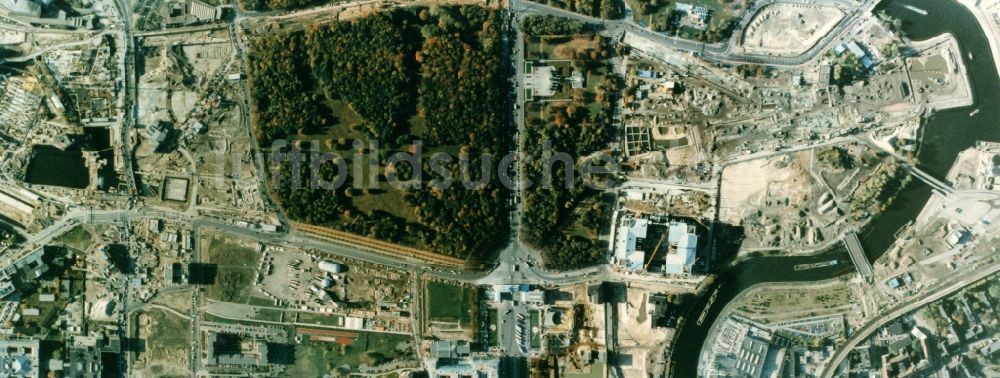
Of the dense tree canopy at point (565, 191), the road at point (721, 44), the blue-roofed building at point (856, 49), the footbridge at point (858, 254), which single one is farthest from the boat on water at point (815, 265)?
the blue-roofed building at point (856, 49)

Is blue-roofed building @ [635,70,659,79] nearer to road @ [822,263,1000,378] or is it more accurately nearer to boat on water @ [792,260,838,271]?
boat on water @ [792,260,838,271]

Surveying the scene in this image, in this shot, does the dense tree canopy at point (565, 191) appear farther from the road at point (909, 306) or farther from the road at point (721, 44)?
the road at point (909, 306)

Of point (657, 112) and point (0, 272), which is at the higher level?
point (657, 112)

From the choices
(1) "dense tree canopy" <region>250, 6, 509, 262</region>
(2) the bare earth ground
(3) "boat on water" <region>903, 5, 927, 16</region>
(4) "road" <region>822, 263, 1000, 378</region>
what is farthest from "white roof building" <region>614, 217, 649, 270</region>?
(3) "boat on water" <region>903, 5, 927, 16</region>

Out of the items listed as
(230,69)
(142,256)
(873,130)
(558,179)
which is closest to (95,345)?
(142,256)

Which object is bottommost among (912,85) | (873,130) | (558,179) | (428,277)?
(428,277)

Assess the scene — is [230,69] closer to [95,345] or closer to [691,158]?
[95,345]
